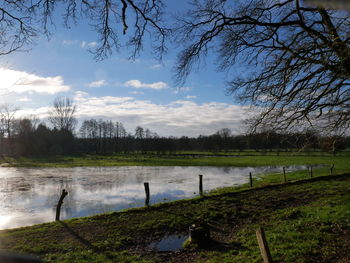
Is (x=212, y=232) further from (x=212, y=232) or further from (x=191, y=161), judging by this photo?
(x=191, y=161)

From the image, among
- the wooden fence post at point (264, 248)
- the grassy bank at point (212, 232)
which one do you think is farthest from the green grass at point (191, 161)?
the wooden fence post at point (264, 248)

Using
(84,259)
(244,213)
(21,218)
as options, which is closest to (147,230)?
(84,259)

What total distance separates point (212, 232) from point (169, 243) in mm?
1833

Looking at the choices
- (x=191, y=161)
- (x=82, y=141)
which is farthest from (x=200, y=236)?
(x=82, y=141)

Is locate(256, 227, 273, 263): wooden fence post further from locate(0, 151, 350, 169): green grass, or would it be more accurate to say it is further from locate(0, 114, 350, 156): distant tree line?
locate(0, 151, 350, 169): green grass

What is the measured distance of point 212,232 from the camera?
10.0 m

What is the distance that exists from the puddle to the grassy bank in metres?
0.35

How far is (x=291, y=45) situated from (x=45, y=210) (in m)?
15.9

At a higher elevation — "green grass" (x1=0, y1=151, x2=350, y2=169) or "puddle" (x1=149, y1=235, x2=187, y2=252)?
"green grass" (x1=0, y1=151, x2=350, y2=169)

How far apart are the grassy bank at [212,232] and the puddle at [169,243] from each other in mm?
352

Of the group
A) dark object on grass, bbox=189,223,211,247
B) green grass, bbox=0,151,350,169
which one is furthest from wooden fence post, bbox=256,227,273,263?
green grass, bbox=0,151,350,169

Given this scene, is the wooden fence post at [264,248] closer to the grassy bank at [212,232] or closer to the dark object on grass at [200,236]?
the grassy bank at [212,232]

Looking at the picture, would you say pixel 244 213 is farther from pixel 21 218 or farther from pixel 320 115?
pixel 21 218

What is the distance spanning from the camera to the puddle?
8.90m
